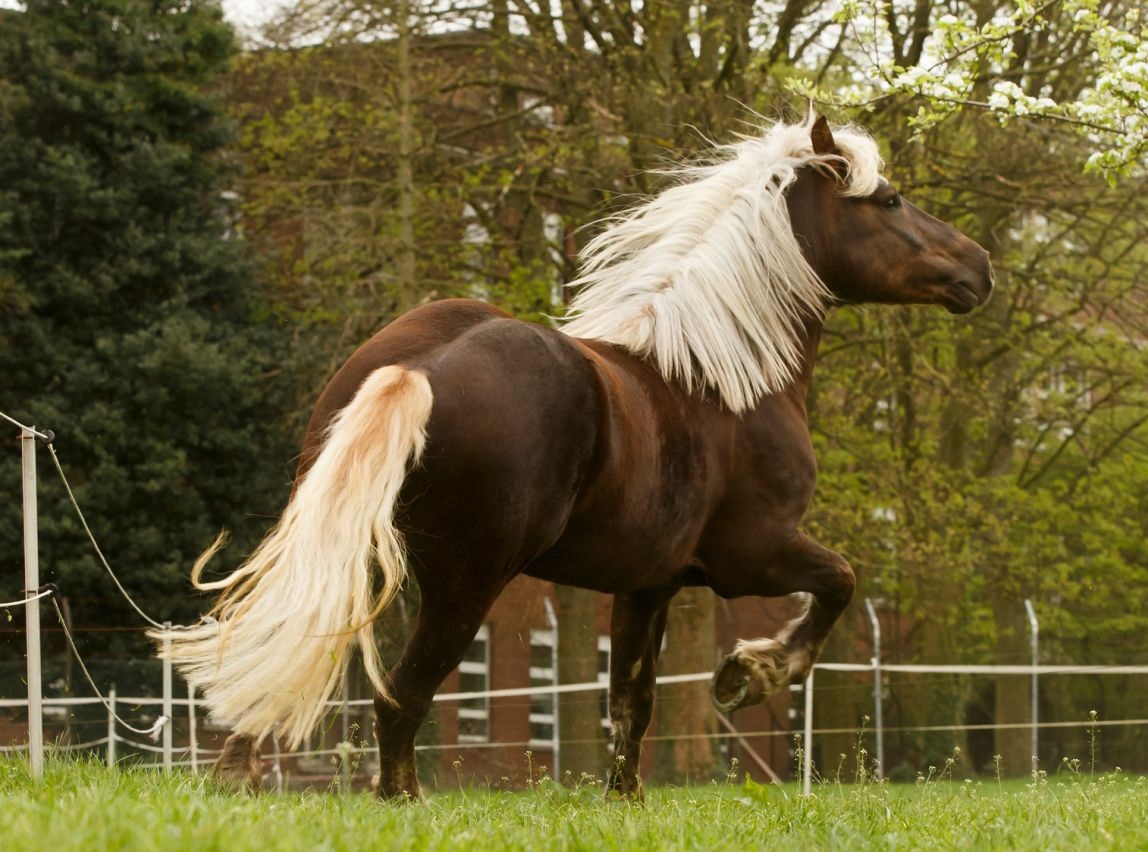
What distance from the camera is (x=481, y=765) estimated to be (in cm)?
1552

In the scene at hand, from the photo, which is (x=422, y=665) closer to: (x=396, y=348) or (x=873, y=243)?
(x=396, y=348)

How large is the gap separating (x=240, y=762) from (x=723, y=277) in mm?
2799

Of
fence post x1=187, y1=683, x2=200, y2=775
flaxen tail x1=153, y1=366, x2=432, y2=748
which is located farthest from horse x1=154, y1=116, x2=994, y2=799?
fence post x1=187, y1=683, x2=200, y2=775

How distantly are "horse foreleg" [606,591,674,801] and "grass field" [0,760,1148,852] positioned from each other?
1.93 feet

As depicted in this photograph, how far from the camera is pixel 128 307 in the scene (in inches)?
746

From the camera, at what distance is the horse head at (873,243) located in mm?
6781

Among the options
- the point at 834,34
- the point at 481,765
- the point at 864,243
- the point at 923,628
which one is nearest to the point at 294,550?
the point at 864,243

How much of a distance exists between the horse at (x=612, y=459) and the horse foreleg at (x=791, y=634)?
0.01 m

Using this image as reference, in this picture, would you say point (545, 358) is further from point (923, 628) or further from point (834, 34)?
point (923, 628)

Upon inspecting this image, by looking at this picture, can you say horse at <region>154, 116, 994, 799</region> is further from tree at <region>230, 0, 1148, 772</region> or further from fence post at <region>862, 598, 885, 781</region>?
fence post at <region>862, 598, 885, 781</region>

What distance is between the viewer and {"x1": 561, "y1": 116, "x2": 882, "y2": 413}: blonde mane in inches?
239

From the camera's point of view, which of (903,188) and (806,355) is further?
(903,188)

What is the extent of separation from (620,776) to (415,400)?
2428 millimetres

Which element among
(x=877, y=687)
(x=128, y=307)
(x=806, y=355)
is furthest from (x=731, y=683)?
(x=128, y=307)
